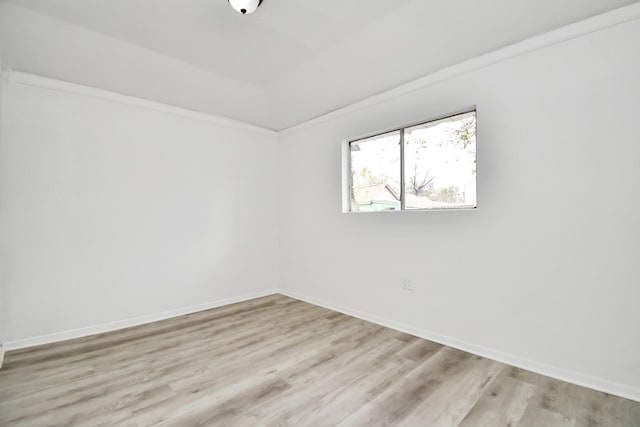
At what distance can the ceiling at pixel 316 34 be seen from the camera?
229 cm

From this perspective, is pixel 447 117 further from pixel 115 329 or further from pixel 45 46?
pixel 115 329

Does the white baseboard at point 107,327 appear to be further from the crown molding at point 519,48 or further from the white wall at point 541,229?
the crown molding at point 519,48

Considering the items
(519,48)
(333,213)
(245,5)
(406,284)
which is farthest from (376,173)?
(245,5)

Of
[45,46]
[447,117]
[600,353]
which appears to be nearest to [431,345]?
[600,353]

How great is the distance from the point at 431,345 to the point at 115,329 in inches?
124

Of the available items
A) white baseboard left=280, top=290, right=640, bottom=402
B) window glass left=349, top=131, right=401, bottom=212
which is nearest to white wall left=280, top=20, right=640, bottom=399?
white baseboard left=280, top=290, right=640, bottom=402

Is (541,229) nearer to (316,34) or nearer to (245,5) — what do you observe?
(316,34)

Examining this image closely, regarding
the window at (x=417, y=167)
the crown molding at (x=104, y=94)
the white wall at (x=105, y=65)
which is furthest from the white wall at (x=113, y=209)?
the window at (x=417, y=167)

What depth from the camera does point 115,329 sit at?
3.18m

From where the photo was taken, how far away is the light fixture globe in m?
2.24

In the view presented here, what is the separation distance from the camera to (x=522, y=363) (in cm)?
232

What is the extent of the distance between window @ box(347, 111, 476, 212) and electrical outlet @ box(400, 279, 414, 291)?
0.77 meters

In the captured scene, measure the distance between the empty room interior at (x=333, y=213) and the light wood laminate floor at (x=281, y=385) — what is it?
0.02 meters

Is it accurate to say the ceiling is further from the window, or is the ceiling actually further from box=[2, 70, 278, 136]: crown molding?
the window
